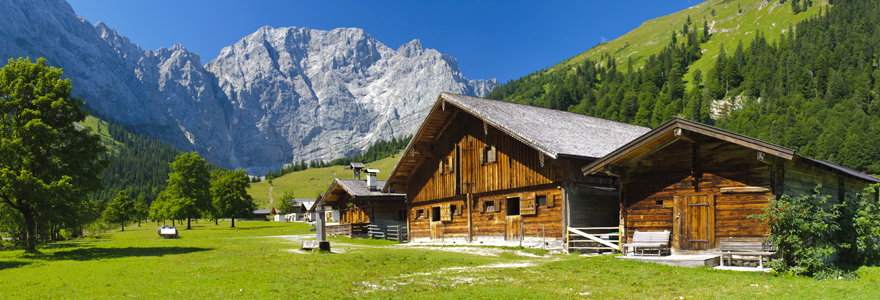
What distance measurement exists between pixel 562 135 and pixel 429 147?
11678 mm

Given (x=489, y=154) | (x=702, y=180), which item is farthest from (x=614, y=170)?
(x=489, y=154)

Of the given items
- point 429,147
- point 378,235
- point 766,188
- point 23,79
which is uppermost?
point 23,79

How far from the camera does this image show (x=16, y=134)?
2495cm

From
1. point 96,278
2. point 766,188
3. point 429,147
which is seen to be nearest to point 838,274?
point 766,188

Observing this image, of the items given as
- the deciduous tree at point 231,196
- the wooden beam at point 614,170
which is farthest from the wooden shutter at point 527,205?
the deciduous tree at point 231,196

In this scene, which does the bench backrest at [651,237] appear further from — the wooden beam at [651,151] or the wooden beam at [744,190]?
the wooden beam at [651,151]

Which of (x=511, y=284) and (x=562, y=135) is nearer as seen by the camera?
(x=511, y=284)

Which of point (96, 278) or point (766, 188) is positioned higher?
point (766, 188)

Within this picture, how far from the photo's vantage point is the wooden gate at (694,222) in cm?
1756

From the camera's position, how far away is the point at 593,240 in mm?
21375

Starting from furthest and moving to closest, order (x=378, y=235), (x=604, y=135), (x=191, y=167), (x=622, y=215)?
(x=191, y=167), (x=378, y=235), (x=604, y=135), (x=622, y=215)

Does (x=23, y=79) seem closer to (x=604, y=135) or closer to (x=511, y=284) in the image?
(x=511, y=284)

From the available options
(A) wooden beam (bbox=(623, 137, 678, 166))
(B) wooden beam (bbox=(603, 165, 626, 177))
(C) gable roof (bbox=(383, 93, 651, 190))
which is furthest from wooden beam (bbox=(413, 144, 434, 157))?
(A) wooden beam (bbox=(623, 137, 678, 166))

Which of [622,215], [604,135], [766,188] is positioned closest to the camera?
[766,188]
